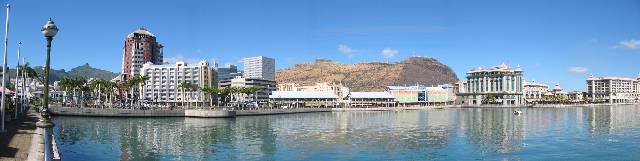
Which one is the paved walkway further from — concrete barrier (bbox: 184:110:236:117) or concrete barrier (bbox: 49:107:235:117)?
concrete barrier (bbox: 184:110:236:117)

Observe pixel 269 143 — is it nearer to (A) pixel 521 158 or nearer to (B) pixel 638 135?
(A) pixel 521 158

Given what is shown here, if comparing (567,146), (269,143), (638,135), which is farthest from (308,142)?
(638,135)

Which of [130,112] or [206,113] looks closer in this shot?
[130,112]

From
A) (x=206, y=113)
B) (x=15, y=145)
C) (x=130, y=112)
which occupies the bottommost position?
(x=206, y=113)

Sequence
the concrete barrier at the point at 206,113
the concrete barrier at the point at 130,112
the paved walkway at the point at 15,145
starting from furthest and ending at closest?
the concrete barrier at the point at 206,113, the concrete barrier at the point at 130,112, the paved walkway at the point at 15,145

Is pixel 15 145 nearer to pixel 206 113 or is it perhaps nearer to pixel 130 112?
pixel 130 112

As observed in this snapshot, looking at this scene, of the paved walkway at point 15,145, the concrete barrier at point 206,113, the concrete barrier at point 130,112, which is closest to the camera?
the paved walkway at point 15,145

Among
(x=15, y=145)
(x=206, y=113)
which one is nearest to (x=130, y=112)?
(x=206, y=113)

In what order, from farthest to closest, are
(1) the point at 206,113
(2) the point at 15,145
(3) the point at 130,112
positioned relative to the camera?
(1) the point at 206,113, (3) the point at 130,112, (2) the point at 15,145

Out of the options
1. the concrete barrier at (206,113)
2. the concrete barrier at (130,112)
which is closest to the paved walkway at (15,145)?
the concrete barrier at (130,112)

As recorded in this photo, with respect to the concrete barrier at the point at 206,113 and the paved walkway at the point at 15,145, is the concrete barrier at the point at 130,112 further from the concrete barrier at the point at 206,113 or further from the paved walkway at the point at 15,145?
the paved walkway at the point at 15,145

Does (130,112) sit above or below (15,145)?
below

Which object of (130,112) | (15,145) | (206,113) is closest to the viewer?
(15,145)

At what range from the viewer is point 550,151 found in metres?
50.6
